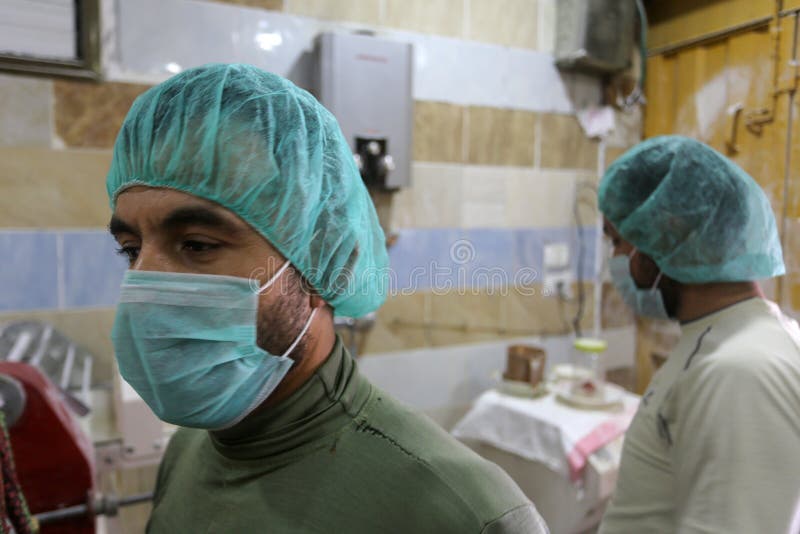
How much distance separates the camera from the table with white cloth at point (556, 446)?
1.73m

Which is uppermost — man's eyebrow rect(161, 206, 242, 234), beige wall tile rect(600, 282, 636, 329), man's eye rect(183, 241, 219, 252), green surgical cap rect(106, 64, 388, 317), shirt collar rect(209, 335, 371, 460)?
green surgical cap rect(106, 64, 388, 317)

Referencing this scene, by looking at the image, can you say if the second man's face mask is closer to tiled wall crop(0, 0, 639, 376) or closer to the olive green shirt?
the olive green shirt

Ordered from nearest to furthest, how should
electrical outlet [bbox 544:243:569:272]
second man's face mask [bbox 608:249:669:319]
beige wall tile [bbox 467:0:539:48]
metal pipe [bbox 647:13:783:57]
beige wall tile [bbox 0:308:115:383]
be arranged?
1. second man's face mask [bbox 608:249:669:319]
2. metal pipe [bbox 647:13:783:57]
3. beige wall tile [bbox 0:308:115:383]
4. beige wall tile [bbox 467:0:539:48]
5. electrical outlet [bbox 544:243:569:272]

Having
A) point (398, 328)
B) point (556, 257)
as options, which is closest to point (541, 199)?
point (556, 257)

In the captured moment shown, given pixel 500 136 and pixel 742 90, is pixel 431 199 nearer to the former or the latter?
pixel 500 136

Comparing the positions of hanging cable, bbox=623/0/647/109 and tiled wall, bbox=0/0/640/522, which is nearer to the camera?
tiled wall, bbox=0/0/640/522

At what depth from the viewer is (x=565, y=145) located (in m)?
2.54

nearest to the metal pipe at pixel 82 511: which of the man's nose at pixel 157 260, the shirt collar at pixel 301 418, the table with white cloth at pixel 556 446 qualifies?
the shirt collar at pixel 301 418

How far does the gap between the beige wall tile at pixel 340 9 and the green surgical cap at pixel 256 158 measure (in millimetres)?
1340

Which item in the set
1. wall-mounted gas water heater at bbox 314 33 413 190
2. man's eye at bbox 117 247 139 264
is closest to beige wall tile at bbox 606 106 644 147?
wall-mounted gas water heater at bbox 314 33 413 190

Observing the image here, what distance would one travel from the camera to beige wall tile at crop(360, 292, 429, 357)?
217cm

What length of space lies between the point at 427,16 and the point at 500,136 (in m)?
0.57

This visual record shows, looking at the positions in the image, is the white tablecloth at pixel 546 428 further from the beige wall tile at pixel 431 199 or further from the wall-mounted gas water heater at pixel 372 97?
the wall-mounted gas water heater at pixel 372 97

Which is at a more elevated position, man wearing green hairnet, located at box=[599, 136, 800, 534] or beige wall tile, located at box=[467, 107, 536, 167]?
beige wall tile, located at box=[467, 107, 536, 167]
